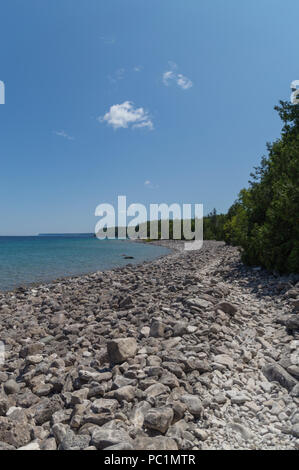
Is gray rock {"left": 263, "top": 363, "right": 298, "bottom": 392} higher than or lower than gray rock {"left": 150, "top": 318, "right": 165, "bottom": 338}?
lower

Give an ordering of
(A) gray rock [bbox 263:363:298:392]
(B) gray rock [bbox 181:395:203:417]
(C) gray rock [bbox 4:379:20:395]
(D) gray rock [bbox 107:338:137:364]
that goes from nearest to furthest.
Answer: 1. (B) gray rock [bbox 181:395:203:417]
2. (A) gray rock [bbox 263:363:298:392]
3. (C) gray rock [bbox 4:379:20:395]
4. (D) gray rock [bbox 107:338:137:364]

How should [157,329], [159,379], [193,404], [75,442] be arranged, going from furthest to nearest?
[157,329]
[159,379]
[193,404]
[75,442]

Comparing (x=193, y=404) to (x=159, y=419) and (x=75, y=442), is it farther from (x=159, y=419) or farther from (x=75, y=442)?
(x=75, y=442)

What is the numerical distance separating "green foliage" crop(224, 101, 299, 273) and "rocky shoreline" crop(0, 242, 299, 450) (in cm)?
323

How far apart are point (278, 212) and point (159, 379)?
8.36 meters

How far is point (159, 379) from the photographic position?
12.8ft

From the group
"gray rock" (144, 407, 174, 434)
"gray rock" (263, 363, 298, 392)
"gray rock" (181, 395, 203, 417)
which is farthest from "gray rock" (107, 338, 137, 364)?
"gray rock" (263, 363, 298, 392)

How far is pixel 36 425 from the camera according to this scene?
11.3 ft

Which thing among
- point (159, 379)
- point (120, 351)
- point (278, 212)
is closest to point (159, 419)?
point (159, 379)

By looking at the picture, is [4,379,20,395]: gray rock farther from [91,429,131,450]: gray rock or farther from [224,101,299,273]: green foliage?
[224,101,299,273]: green foliage

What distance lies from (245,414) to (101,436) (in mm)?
1786

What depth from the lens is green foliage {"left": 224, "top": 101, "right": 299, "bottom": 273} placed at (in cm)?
966
